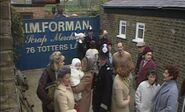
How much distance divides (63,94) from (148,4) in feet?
23.7

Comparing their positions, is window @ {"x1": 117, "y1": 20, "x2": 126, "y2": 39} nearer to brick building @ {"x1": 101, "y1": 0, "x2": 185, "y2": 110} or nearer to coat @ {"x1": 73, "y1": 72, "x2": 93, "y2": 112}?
brick building @ {"x1": 101, "y1": 0, "x2": 185, "y2": 110}

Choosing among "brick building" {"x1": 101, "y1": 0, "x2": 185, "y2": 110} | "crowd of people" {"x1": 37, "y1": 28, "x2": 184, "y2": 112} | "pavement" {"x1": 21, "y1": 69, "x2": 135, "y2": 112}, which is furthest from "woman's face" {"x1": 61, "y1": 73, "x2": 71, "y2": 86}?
"brick building" {"x1": 101, "y1": 0, "x2": 185, "y2": 110}

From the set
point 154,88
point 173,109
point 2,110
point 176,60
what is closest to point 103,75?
point 154,88

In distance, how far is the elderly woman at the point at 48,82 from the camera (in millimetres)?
4988

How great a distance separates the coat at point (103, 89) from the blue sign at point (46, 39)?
808 centimetres

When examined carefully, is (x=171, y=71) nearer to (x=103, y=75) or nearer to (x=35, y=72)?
(x=103, y=75)

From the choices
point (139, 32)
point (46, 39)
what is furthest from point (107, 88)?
point (46, 39)

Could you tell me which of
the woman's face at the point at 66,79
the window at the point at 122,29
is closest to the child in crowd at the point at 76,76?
the woman's face at the point at 66,79

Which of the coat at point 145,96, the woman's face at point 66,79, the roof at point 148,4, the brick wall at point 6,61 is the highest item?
the roof at point 148,4

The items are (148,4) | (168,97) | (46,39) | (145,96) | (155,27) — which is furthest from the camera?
(46,39)

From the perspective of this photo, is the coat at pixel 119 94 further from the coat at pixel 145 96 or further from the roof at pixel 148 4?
the roof at pixel 148 4

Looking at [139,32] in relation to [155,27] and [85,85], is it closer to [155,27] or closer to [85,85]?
[155,27]

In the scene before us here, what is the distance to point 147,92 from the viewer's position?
17.7 feet

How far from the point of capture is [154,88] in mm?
5445
